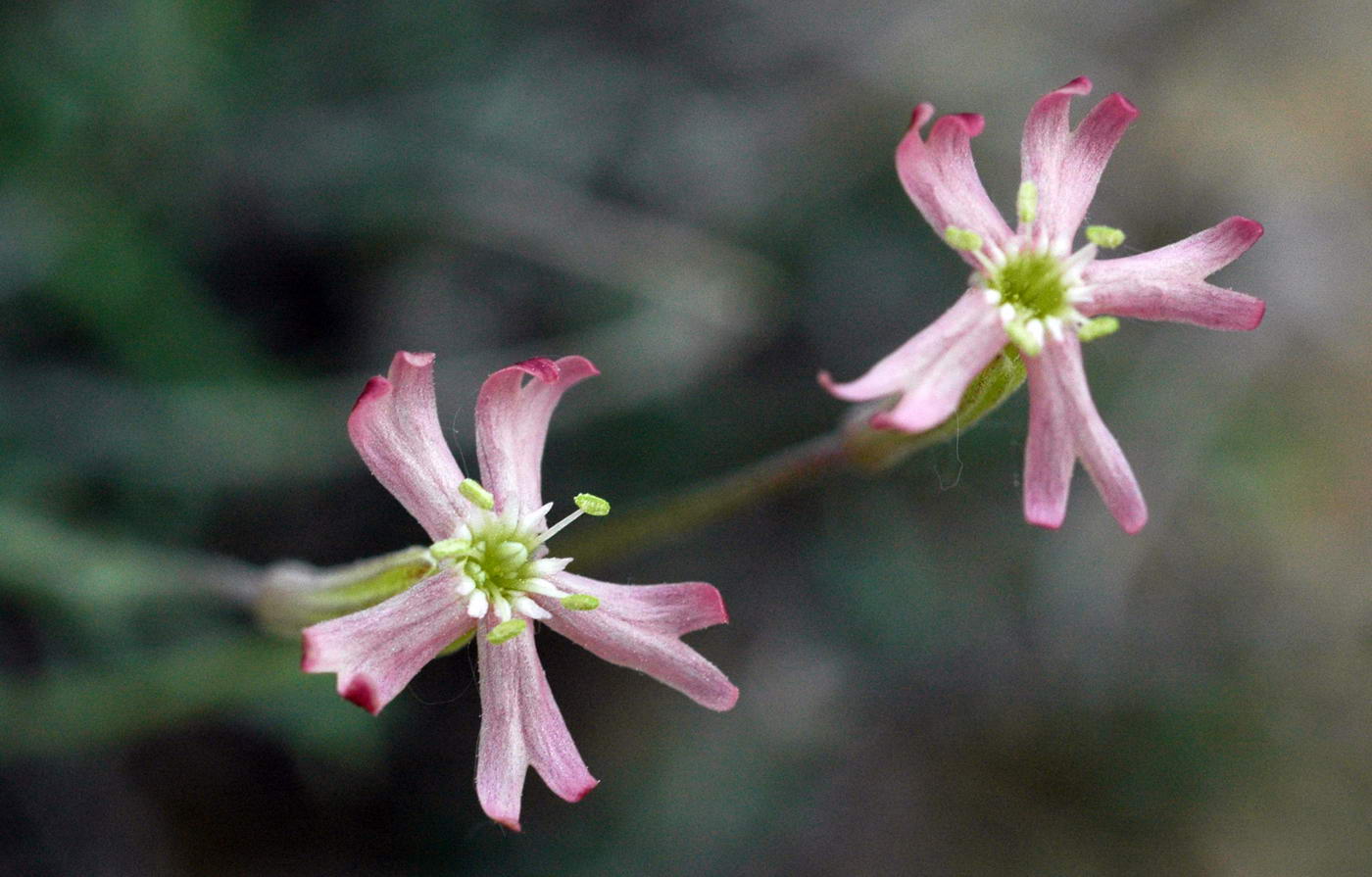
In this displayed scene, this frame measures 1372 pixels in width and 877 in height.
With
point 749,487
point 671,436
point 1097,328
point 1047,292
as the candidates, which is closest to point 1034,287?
point 1047,292

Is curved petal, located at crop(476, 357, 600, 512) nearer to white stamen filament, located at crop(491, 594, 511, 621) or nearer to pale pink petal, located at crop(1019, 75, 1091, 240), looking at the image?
white stamen filament, located at crop(491, 594, 511, 621)

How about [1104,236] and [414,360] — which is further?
[1104,236]

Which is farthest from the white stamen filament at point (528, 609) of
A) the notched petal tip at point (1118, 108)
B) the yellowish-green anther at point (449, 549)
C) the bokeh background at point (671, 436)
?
the bokeh background at point (671, 436)

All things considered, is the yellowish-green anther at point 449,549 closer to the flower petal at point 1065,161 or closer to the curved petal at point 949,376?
the curved petal at point 949,376

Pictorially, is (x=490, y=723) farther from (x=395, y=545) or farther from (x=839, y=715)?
(x=839, y=715)

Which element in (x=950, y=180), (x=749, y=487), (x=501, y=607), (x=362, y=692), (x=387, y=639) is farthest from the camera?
(x=749, y=487)

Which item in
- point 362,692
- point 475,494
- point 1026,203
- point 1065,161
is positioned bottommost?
point 362,692

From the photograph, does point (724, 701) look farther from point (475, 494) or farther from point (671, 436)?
point (671, 436)

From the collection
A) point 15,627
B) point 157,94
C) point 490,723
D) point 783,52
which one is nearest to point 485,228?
point 157,94
